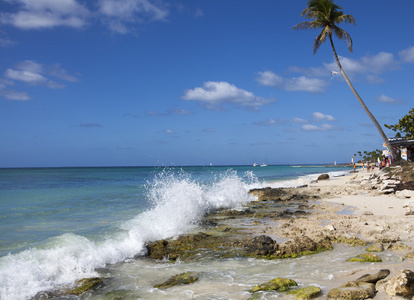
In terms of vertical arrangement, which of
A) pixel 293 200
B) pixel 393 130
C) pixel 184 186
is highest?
pixel 393 130

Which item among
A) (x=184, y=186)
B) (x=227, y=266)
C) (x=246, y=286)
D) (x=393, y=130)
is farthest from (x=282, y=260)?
(x=393, y=130)

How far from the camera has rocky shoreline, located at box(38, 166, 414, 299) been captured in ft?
15.7

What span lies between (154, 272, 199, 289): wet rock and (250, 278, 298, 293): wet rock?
120 cm

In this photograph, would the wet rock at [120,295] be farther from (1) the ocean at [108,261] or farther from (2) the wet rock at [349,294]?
(2) the wet rock at [349,294]

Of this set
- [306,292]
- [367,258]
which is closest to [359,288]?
[306,292]

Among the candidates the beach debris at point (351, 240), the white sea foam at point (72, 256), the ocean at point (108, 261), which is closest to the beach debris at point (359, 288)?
the ocean at point (108, 261)

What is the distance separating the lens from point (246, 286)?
17.9ft

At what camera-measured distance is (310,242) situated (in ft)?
24.8

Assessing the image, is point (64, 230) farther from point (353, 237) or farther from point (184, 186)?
point (353, 237)

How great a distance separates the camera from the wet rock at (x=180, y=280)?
5684 mm

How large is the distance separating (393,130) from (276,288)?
112 ft

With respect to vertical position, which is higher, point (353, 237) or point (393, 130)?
point (393, 130)

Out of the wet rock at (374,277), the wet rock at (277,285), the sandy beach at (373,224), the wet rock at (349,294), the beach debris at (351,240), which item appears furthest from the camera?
the beach debris at (351,240)

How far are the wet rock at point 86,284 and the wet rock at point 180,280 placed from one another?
3.91 feet
